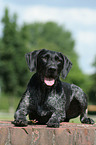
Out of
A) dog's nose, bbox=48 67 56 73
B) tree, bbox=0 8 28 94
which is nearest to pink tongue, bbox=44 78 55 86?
dog's nose, bbox=48 67 56 73

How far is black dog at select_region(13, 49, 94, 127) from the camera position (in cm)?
518

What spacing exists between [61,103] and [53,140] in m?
0.84

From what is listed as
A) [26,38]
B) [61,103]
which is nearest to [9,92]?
[26,38]

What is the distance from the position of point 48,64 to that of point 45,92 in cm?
62

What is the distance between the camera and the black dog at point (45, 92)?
5176mm

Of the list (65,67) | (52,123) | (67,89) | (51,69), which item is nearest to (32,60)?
(51,69)

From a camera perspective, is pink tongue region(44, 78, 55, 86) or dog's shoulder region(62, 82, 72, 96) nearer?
pink tongue region(44, 78, 55, 86)

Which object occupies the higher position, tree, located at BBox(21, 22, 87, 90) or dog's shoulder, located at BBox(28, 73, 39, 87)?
tree, located at BBox(21, 22, 87, 90)

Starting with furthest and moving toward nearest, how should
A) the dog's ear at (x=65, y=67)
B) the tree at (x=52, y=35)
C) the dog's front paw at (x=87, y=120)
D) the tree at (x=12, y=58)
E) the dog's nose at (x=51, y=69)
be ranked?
the tree at (x=52, y=35)
the tree at (x=12, y=58)
the dog's front paw at (x=87, y=120)
the dog's ear at (x=65, y=67)
the dog's nose at (x=51, y=69)

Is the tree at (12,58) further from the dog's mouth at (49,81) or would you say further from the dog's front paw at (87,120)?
the dog's mouth at (49,81)

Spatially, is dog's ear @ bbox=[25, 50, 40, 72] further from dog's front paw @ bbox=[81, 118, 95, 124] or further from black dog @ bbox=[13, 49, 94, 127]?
dog's front paw @ bbox=[81, 118, 95, 124]

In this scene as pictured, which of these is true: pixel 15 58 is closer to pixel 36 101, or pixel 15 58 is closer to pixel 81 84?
pixel 81 84

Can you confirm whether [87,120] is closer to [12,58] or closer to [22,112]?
[22,112]

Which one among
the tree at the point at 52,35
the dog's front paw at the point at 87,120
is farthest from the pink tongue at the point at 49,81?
the tree at the point at 52,35
